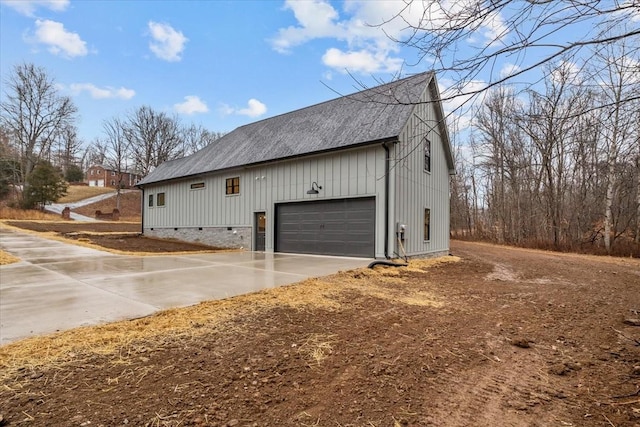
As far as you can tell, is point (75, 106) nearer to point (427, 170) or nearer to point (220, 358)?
point (427, 170)

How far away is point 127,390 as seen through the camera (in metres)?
2.19

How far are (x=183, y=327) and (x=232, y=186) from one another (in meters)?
11.4

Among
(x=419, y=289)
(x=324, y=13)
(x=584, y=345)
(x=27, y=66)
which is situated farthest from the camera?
(x=27, y=66)

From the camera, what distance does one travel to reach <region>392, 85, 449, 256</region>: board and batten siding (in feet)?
32.6

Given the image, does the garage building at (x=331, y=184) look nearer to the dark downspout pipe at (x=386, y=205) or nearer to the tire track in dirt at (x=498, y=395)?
the dark downspout pipe at (x=386, y=205)

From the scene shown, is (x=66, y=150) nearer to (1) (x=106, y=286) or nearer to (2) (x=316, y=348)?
(1) (x=106, y=286)

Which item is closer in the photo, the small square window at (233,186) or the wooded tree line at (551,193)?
the wooded tree line at (551,193)

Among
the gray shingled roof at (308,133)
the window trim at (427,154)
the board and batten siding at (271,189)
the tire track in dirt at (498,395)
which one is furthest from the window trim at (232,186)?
the tire track in dirt at (498,395)

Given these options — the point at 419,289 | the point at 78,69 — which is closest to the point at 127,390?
the point at 419,289

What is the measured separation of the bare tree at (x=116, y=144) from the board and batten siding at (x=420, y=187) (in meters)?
35.9

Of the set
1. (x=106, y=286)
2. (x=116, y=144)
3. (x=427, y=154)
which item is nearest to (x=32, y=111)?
(x=116, y=144)

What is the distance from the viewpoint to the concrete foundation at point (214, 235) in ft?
44.8

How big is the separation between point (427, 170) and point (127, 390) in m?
11.9

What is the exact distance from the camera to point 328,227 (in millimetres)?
11086
